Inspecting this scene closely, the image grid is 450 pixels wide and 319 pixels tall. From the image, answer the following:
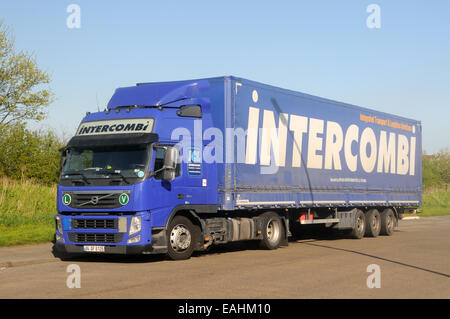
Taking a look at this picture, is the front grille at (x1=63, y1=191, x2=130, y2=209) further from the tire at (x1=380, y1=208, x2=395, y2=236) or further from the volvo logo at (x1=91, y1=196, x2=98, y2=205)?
the tire at (x1=380, y1=208, x2=395, y2=236)

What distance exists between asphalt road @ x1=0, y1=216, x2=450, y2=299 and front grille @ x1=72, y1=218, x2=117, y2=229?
0.82 meters

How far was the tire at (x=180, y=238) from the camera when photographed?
14.2 m

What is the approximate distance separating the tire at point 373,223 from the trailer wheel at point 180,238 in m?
9.72

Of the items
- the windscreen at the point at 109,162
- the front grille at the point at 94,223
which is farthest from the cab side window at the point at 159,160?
the front grille at the point at 94,223

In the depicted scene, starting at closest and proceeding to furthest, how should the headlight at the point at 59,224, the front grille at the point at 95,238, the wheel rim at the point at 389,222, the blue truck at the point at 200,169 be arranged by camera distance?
the front grille at the point at 95,238 → the blue truck at the point at 200,169 → the headlight at the point at 59,224 → the wheel rim at the point at 389,222

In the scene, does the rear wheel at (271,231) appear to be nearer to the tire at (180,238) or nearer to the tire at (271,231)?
the tire at (271,231)

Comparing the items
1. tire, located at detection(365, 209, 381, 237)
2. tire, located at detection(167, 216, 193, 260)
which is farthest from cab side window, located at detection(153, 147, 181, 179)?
tire, located at detection(365, 209, 381, 237)

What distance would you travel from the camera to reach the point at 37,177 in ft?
111

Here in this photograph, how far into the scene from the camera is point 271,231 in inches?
695

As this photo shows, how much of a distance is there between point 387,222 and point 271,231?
25.1ft

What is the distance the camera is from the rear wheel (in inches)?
676
